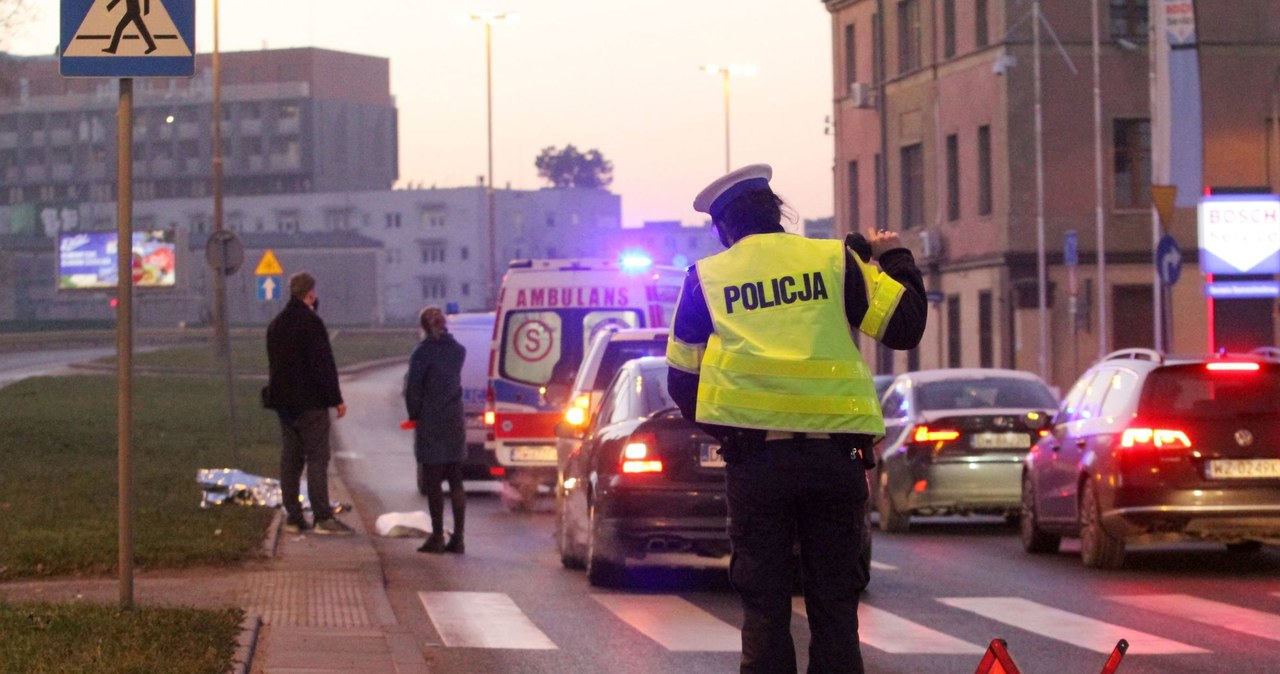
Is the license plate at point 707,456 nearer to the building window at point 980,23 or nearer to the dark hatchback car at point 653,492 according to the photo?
the dark hatchback car at point 653,492

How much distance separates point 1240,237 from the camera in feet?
88.9

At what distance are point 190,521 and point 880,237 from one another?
10447mm

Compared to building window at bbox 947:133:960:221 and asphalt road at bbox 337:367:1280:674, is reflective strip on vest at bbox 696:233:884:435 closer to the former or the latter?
asphalt road at bbox 337:367:1280:674

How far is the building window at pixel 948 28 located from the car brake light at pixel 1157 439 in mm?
36865

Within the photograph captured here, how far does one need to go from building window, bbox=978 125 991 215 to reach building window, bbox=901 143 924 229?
4589 millimetres

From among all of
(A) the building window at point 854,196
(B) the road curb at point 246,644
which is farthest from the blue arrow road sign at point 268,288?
(B) the road curb at point 246,644

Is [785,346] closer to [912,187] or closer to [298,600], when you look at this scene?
[298,600]

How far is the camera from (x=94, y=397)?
140 ft

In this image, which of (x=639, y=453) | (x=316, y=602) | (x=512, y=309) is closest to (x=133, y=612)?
(x=316, y=602)

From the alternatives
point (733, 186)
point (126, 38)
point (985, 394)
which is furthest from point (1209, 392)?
point (733, 186)

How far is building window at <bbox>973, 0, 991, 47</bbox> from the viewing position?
48125 mm

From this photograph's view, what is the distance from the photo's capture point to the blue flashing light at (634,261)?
70.6ft

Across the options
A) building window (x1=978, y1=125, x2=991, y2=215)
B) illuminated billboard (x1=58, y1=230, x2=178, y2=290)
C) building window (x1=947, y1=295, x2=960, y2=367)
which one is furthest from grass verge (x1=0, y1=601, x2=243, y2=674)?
illuminated billboard (x1=58, y1=230, x2=178, y2=290)

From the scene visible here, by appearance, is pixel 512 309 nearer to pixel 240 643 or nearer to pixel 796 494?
pixel 240 643
